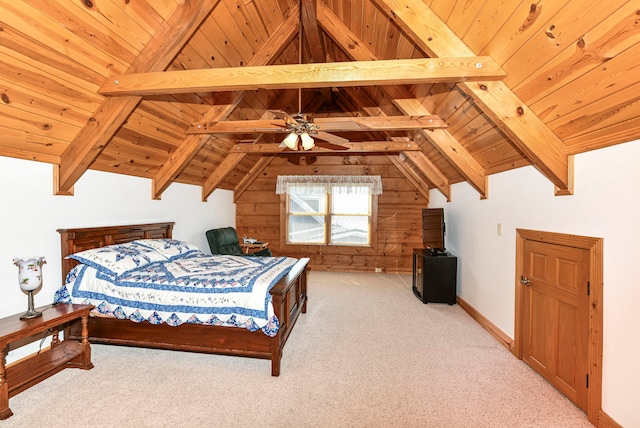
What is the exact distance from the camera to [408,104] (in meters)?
3.55

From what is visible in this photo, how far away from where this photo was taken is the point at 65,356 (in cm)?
250

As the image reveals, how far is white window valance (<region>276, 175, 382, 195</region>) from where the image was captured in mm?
6285

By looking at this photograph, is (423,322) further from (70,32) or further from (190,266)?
(70,32)

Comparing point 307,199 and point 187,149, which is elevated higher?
point 187,149

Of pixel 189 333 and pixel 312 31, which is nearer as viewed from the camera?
pixel 189 333

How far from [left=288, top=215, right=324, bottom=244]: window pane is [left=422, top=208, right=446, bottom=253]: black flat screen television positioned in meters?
2.52

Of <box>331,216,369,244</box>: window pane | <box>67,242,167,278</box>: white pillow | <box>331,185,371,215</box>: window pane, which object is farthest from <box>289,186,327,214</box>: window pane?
<box>67,242,167,278</box>: white pillow

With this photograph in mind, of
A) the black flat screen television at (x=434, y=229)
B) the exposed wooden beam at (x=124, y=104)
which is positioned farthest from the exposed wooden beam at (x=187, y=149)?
the black flat screen television at (x=434, y=229)

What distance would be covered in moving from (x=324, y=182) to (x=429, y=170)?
7.60 ft

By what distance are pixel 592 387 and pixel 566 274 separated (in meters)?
0.79

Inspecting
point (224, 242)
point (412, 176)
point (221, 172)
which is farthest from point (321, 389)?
point (412, 176)

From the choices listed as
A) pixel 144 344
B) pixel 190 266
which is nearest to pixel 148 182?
pixel 190 266

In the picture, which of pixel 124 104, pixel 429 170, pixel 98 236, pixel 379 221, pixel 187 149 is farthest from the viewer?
pixel 379 221

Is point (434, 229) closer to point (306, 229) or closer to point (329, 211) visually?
point (329, 211)
